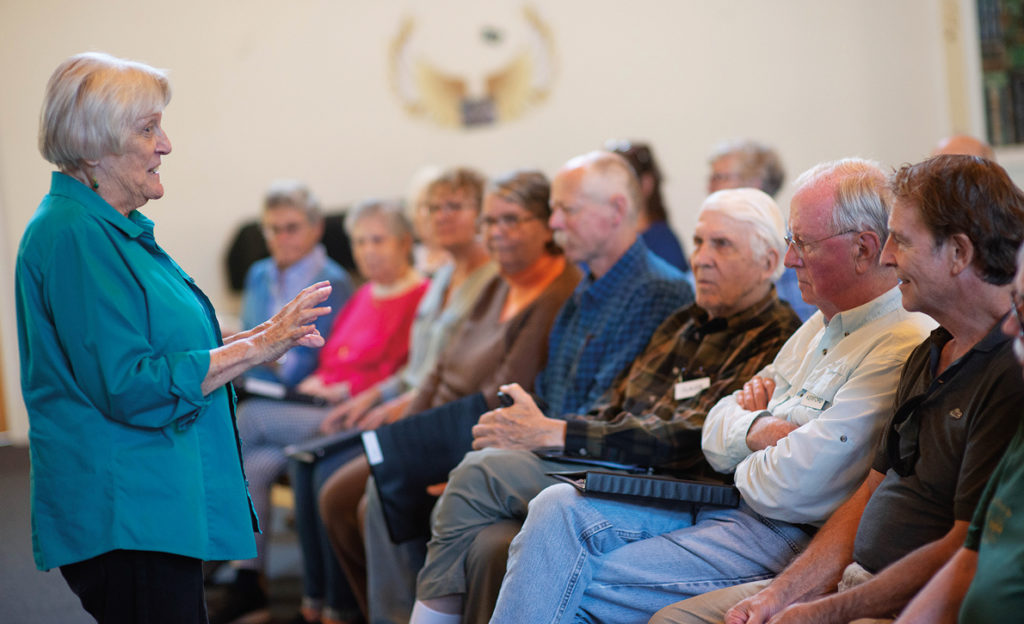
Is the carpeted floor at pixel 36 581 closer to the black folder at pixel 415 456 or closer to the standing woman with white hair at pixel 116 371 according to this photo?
the black folder at pixel 415 456

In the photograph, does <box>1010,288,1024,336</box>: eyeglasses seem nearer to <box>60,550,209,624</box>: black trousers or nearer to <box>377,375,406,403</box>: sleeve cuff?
<box>60,550,209,624</box>: black trousers

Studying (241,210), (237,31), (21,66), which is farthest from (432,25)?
(21,66)

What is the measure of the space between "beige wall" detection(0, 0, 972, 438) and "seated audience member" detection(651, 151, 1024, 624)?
164 inches

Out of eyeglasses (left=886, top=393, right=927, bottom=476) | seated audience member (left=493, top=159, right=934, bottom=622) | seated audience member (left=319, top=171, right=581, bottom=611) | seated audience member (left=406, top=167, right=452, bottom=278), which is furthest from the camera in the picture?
seated audience member (left=406, top=167, right=452, bottom=278)

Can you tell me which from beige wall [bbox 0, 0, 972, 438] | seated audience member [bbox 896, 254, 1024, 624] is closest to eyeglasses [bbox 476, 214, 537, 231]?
seated audience member [bbox 896, 254, 1024, 624]

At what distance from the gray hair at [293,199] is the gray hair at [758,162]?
1.67 meters

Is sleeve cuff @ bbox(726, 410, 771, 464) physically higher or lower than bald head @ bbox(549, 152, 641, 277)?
lower

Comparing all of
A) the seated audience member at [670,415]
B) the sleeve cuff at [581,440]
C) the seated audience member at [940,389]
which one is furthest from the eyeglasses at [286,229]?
the seated audience member at [940,389]

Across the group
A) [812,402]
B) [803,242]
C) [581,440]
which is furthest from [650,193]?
[812,402]

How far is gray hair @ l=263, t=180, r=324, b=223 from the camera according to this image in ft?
13.6

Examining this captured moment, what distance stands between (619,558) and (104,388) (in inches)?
37.8

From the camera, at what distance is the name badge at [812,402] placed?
176 cm

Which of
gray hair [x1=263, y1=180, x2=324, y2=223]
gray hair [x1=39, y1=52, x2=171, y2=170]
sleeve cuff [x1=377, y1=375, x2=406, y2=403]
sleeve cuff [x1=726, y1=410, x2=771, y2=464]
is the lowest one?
sleeve cuff [x1=377, y1=375, x2=406, y2=403]

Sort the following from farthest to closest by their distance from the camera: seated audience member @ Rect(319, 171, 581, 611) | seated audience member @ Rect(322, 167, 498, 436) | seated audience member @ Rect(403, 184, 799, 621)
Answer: seated audience member @ Rect(322, 167, 498, 436), seated audience member @ Rect(319, 171, 581, 611), seated audience member @ Rect(403, 184, 799, 621)
